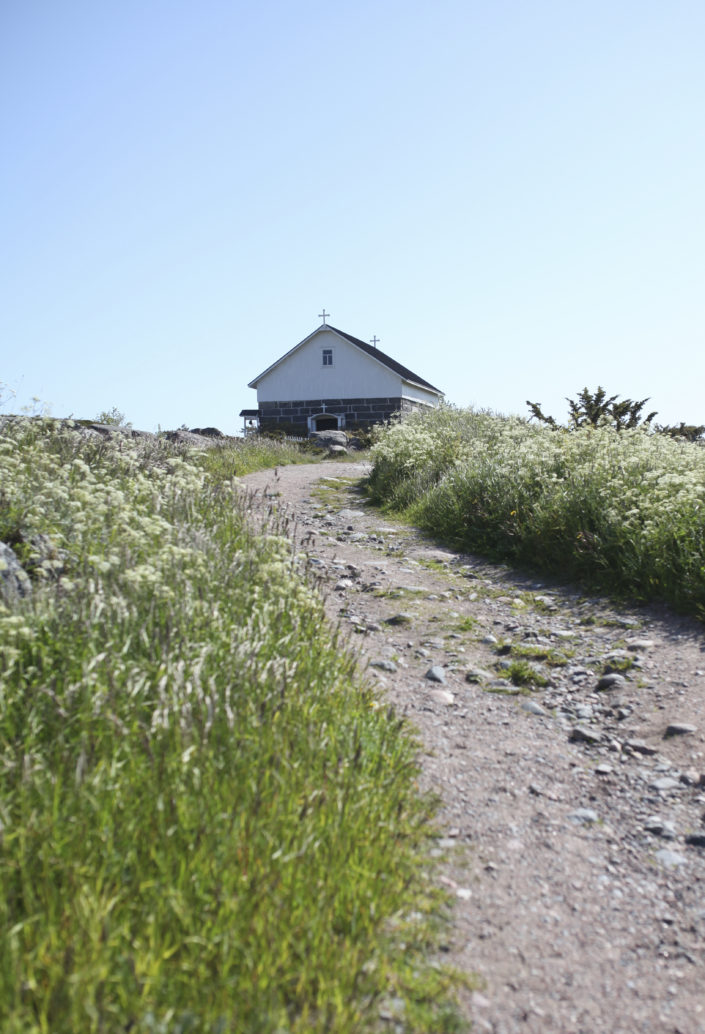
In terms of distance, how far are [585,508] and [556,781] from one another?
5.84 metres

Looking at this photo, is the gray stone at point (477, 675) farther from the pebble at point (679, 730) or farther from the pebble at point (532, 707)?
the pebble at point (679, 730)

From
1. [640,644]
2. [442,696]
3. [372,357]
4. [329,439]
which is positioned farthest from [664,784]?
[372,357]

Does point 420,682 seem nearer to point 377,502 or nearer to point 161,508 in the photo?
point 161,508

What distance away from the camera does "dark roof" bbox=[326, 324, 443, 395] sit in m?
41.4

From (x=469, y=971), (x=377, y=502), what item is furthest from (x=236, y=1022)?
(x=377, y=502)

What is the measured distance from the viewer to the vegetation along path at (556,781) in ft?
10.7

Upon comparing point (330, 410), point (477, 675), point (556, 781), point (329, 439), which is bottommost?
point (556, 781)

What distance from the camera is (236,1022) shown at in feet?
8.51

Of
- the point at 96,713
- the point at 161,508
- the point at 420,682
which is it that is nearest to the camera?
the point at 96,713

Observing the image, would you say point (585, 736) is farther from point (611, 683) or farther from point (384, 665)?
point (384, 665)

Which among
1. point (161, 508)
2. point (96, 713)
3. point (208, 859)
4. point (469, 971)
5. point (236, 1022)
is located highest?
point (161, 508)

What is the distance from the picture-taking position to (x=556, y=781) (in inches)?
198

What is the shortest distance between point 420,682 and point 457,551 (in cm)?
516

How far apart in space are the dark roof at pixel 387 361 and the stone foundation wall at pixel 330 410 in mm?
2093
